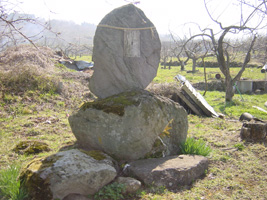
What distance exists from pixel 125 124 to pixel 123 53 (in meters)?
1.51

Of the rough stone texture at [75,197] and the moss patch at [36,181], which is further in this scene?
the rough stone texture at [75,197]

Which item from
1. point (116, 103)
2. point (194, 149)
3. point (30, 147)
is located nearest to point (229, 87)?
point (194, 149)

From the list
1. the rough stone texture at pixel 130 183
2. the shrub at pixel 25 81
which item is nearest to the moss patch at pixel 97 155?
the rough stone texture at pixel 130 183

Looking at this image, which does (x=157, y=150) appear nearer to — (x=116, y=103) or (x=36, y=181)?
(x=116, y=103)

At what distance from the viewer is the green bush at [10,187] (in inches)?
116

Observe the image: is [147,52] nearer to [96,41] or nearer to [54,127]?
[96,41]

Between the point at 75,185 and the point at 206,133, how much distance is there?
167 inches

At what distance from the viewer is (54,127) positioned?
625cm

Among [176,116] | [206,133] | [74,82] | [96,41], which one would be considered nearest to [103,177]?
[176,116]

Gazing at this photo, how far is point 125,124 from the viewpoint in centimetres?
393

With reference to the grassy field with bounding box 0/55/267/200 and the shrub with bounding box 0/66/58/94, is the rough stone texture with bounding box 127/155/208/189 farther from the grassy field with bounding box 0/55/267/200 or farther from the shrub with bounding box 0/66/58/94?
the shrub with bounding box 0/66/58/94

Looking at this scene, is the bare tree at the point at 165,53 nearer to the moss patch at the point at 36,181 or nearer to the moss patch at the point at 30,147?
the moss patch at the point at 30,147

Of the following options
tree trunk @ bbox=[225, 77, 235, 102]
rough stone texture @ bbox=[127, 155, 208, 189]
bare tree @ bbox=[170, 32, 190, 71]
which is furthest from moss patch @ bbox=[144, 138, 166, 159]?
tree trunk @ bbox=[225, 77, 235, 102]

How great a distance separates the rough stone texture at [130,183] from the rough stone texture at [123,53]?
6.43 ft
